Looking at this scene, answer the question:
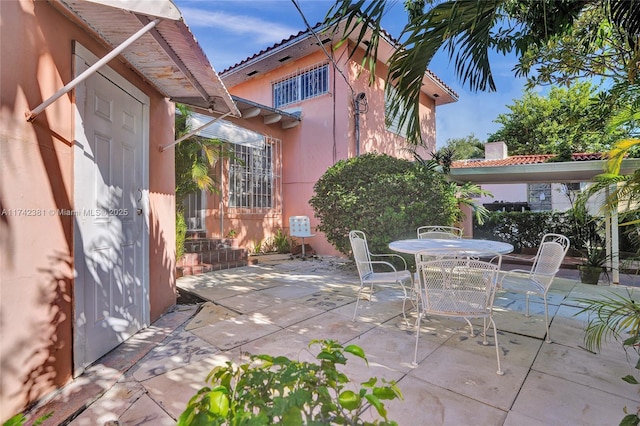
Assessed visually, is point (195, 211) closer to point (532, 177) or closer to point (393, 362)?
point (393, 362)

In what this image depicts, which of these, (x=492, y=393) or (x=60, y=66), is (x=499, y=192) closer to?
(x=492, y=393)

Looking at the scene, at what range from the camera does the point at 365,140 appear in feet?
31.3

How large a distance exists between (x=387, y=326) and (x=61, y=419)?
9.57ft

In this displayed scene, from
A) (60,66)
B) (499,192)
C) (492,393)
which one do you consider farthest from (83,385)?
(499,192)

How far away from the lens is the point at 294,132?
1002 centimetres

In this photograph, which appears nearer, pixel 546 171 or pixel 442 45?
pixel 442 45

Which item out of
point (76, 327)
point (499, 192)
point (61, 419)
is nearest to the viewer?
point (61, 419)

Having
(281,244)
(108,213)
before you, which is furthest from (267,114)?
(108,213)

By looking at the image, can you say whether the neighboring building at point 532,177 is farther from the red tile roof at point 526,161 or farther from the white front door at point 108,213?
the white front door at point 108,213

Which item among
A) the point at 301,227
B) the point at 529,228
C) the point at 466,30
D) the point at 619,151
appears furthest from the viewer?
the point at 529,228

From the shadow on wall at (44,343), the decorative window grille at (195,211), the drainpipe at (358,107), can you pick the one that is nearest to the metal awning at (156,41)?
the shadow on wall at (44,343)

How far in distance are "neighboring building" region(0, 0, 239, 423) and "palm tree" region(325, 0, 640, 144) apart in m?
1.49

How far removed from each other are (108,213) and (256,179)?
6.55m

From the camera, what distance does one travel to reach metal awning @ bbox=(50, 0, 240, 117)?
75.2 inches
